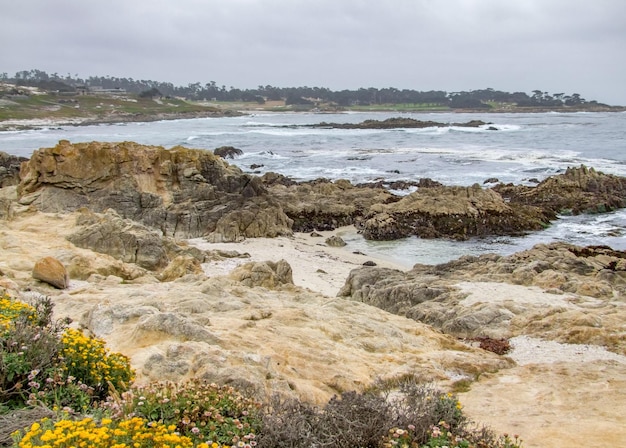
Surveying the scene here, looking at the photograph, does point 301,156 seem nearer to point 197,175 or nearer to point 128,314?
point 197,175

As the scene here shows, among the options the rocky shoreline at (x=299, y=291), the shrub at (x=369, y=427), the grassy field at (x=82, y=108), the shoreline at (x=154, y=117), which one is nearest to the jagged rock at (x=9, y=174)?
the rocky shoreline at (x=299, y=291)

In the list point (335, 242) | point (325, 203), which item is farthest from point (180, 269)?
point (325, 203)

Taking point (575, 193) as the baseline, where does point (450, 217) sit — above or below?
below

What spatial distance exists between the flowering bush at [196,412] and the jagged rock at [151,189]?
17.3 meters

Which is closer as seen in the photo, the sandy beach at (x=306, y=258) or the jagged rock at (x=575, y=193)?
the sandy beach at (x=306, y=258)

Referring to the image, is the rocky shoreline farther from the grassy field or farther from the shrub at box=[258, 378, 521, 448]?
the grassy field

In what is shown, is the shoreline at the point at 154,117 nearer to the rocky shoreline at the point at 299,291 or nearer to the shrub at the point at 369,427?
→ the rocky shoreline at the point at 299,291

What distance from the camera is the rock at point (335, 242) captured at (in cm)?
2266

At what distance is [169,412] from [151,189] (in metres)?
19.6

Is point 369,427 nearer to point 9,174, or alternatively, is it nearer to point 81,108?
point 9,174

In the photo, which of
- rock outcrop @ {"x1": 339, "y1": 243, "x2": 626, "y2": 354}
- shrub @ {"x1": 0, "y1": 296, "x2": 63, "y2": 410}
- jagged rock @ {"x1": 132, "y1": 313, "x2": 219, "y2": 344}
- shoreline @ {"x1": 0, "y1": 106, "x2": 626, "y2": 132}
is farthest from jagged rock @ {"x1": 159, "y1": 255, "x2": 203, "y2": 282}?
A: shoreline @ {"x1": 0, "y1": 106, "x2": 626, "y2": 132}

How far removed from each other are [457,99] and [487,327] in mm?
199744

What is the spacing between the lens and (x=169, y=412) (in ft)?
14.1

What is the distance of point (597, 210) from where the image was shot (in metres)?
28.8
